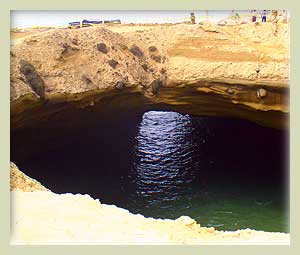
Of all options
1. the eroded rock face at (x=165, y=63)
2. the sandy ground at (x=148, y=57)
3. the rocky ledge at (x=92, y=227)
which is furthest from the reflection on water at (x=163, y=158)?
the rocky ledge at (x=92, y=227)

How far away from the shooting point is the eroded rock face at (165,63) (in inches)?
438

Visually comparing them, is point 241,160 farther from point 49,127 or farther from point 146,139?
point 49,127

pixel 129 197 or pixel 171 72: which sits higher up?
pixel 171 72

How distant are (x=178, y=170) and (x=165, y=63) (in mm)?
3915

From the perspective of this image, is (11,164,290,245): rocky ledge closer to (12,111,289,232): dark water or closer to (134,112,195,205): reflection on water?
(12,111,289,232): dark water

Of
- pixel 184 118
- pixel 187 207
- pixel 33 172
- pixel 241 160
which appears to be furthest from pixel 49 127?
pixel 184 118

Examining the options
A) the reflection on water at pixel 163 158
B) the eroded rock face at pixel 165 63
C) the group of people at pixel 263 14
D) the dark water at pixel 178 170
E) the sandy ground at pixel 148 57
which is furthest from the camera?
the reflection on water at pixel 163 158

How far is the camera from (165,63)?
12336 mm

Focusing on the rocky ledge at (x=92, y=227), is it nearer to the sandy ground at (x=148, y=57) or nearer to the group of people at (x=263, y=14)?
the sandy ground at (x=148, y=57)

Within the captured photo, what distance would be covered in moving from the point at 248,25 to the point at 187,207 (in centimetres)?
485

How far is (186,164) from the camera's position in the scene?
50.4 feet

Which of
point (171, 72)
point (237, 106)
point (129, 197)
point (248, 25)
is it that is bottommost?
point (129, 197)

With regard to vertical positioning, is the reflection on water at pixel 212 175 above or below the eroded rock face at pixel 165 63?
below

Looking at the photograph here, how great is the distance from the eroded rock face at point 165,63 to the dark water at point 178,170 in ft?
4.98
